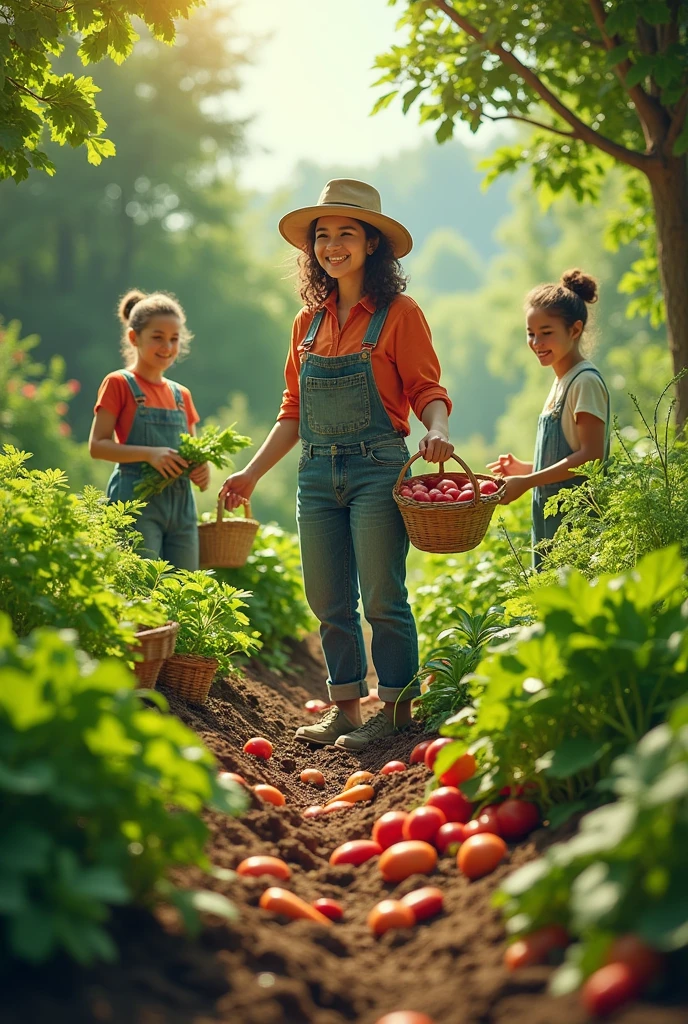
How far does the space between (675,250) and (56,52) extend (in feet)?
11.3

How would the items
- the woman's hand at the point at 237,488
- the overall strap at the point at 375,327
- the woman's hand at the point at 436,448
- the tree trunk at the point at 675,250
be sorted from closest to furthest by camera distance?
the woman's hand at the point at 436,448
the overall strap at the point at 375,327
the woman's hand at the point at 237,488
the tree trunk at the point at 675,250

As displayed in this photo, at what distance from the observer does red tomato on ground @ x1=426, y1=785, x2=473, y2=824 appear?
2.73m

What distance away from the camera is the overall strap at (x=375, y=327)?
3924 millimetres

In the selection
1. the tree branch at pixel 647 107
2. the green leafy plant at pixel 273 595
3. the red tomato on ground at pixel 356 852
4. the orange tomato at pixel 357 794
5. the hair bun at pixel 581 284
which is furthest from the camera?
the green leafy plant at pixel 273 595

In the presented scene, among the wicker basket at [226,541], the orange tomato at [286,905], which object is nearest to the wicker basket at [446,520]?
the orange tomato at [286,905]

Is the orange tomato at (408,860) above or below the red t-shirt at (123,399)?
below

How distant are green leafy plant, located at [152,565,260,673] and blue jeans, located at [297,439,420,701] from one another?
43 cm

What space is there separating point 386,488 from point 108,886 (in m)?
2.49

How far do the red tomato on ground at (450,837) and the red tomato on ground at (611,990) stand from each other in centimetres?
96

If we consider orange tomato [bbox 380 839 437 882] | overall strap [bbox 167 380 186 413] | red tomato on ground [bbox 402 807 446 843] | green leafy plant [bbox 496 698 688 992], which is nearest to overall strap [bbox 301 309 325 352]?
overall strap [bbox 167 380 186 413]

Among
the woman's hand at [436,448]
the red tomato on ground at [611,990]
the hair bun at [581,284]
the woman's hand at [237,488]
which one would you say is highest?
the hair bun at [581,284]

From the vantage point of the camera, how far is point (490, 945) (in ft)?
6.62

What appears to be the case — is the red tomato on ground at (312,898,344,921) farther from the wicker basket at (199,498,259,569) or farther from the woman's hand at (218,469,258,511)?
the wicker basket at (199,498,259,569)

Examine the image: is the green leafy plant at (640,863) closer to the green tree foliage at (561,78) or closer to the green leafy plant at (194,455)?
the green leafy plant at (194,455)
